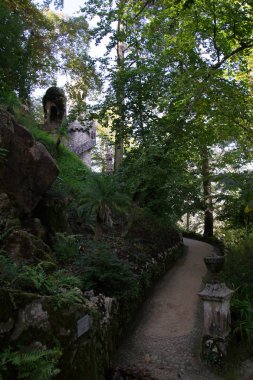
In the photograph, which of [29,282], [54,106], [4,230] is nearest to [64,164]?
[54,106]

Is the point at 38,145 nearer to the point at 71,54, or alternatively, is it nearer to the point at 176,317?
the point at 176,317

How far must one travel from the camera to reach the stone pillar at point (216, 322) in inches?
259

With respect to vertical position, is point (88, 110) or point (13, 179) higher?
point (88, 110)

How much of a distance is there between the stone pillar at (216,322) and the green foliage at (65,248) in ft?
11.2

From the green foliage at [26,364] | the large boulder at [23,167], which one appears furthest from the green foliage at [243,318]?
the large boulder at [23,167]

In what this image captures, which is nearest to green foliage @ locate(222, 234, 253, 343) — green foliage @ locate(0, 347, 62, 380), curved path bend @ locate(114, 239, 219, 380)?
curved path bend @ locate(114, 239, 219, 380)

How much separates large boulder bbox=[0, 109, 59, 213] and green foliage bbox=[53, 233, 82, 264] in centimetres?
115

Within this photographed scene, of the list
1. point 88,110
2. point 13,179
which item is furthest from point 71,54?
point 13,179

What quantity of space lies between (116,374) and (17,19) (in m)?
12.4

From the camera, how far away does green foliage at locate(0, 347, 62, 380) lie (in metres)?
3.14

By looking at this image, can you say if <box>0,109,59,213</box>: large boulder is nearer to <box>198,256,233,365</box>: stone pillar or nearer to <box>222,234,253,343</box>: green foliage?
<box>198,256,233,365</box>: stone pillar

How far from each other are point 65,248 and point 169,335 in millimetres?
3254

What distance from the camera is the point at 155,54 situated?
15.0 m

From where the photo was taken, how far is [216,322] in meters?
6.70
